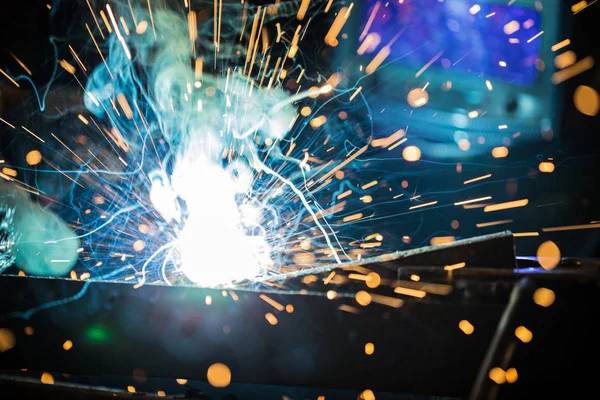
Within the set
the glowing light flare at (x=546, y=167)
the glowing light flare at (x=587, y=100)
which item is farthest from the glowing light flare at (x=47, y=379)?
the glowing light flare at (x=587, y=100)

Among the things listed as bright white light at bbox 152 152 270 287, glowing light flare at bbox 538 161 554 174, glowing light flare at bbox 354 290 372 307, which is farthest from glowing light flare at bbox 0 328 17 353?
glowing light flare at bbox 538 161 554 174

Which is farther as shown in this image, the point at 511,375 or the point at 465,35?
the point at 465,35

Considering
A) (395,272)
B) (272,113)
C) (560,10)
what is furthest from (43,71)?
(560,10)

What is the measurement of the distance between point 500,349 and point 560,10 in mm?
3330

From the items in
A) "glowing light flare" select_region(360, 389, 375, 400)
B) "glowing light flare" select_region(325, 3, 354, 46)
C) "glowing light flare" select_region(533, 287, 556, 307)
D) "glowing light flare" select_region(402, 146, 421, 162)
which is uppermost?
"glowing light flare" select_region(325, 3, 354, 46)

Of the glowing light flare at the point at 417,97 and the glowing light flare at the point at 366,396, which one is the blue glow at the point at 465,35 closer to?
the glowing light flare at the point at 417,97

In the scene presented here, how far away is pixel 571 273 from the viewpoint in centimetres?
146

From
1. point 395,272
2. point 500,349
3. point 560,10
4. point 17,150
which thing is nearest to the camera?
point 500,349

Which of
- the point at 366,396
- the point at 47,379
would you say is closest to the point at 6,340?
the point at 47,379

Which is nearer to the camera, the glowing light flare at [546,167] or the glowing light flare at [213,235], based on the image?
the glowing light flare at [213,235]

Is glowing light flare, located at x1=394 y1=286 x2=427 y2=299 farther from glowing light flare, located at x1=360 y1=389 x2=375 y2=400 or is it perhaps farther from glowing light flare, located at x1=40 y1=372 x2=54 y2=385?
glowing light flare, located at x1=40 y1=372 x2=54 y2=385

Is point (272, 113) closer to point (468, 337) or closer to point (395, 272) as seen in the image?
point (395, 272)

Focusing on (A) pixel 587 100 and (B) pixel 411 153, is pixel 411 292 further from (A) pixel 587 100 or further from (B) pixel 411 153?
(A) pixel 587 100

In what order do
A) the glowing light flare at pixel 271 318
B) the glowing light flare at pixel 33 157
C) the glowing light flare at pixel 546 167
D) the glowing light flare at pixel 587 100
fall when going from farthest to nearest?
the glowing light flare at pixel 33 157 → the glowing light flare at pixel 546 167 → the glowing light flare at pixel 587 100 → the glowing light flare at pixel 271 318
